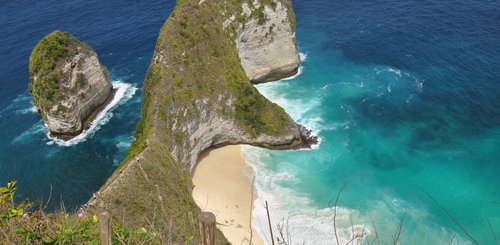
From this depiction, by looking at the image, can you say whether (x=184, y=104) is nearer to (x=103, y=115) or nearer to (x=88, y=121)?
(x=103, y=115)

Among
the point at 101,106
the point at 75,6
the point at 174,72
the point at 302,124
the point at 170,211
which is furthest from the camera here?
the point at 75,6

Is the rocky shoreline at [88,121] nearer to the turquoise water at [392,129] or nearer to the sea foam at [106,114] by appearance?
the sea foam at [106,114]

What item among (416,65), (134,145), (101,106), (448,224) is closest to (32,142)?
(101,106)

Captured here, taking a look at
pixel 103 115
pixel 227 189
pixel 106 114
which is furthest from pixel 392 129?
pixel 103 115

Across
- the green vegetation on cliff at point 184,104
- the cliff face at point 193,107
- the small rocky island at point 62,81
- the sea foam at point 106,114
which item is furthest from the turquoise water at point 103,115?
the cliff face at point 193,107

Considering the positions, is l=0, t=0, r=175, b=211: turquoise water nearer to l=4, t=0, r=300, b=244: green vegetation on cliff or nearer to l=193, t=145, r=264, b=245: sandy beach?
l=4, t=0, r=300, b=244: green vegetation on cliff

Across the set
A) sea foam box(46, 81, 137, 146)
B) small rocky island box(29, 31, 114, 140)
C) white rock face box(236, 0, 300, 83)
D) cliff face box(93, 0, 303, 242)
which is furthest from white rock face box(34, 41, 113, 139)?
white rock face box(236, 0, 300, 83)

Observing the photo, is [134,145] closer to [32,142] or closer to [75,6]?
[32,142]
